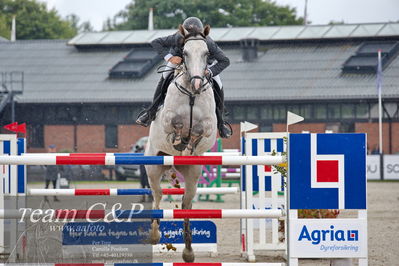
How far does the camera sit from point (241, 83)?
3788 centimetres

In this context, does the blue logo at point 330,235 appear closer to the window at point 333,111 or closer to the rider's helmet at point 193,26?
the rider's helmet at point 193,26

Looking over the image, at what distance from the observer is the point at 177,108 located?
686 centimetres

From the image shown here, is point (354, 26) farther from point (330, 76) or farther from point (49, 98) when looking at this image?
point (49, 98)

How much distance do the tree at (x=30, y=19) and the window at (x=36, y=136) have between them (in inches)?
897

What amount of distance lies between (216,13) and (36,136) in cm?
2073

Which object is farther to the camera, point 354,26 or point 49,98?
point 354,26

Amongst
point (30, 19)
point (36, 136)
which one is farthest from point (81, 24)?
point (36, 136)

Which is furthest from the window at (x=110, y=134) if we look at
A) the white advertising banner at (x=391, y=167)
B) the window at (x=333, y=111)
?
the white advertising banner at (x=391, y=167)

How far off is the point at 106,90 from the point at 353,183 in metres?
33.9

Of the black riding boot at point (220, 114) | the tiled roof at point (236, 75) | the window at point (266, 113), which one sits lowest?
the black riding boot at point (220, 114)

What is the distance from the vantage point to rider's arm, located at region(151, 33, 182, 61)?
7.12 m

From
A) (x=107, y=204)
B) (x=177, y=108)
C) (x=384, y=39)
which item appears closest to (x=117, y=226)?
(x=107, y=204)

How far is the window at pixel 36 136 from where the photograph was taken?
38031 mm

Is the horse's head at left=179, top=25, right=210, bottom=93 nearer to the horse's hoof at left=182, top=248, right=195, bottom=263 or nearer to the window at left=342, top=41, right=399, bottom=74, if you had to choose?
the horse's hoof at left=182, top=248, right=195, bottom=263
